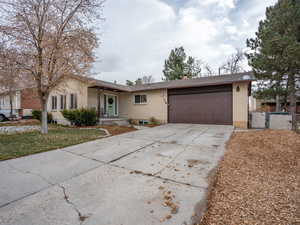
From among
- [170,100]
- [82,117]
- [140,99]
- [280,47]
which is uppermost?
[280,47]

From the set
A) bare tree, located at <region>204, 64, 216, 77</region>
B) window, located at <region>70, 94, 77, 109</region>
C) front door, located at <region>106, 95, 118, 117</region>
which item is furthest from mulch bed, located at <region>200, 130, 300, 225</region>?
bare tree, located at <region>204, 64, 216, 77</region>

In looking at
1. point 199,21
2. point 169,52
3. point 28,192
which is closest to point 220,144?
point 28,192

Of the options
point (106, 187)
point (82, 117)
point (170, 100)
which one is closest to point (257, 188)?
point (106, 187)

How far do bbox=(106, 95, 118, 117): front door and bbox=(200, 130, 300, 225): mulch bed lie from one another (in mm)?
9992

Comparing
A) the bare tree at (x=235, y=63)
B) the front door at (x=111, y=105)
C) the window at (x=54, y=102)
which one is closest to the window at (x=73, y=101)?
the window at (x=54, y=102)

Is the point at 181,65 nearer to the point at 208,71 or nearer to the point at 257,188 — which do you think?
the point at 208,71

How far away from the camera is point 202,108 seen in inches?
393

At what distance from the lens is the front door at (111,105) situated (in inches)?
477

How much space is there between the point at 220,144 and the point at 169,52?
2329 centimetres

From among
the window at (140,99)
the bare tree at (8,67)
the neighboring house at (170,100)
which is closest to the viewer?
the bare tree at (8,67)

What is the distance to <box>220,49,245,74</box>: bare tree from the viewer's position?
20073mm

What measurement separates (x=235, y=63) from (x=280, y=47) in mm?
15647

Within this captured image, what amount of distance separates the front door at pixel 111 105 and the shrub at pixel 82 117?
2.23 meters

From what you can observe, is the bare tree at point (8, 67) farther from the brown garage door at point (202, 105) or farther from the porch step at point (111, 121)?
the brown garage door at point (202, 105)
